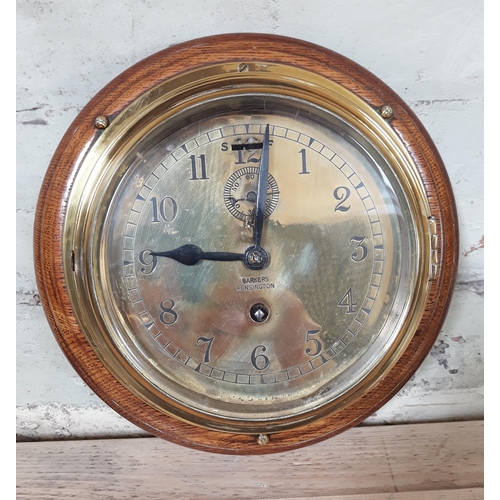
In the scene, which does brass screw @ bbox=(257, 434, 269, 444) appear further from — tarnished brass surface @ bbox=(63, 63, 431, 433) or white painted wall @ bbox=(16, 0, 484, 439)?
white painted wall @ bbox=(16, 0, 484, 439)

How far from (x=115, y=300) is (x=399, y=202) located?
34 cm

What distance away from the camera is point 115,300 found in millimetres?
569

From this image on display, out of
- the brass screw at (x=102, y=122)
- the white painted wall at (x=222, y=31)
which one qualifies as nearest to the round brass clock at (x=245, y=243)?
the brass screw at (x=102, y=122)

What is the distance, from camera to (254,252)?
1.87 ft

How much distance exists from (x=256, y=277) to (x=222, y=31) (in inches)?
13.0

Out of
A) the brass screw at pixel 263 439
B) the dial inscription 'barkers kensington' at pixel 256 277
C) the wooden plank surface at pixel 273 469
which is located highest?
the dial inscription 'barkers kensington' at pixel 256 277

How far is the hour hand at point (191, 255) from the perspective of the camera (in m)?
0.57

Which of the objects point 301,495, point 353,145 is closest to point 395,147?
point 353,145

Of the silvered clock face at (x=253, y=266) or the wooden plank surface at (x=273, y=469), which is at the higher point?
the silvered clock face at (x=253, y=266)

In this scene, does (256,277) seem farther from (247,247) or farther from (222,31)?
(222,31)

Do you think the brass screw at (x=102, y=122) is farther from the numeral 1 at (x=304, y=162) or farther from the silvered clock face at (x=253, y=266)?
the numeral 1 at (x=304, y=162)

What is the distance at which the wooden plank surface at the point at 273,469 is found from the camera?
0.60m

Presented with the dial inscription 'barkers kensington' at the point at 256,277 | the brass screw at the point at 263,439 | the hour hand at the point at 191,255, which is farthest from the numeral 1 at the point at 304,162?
the brass screw at the point at 263,439

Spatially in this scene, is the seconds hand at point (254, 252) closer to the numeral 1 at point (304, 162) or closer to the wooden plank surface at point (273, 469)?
the numeral 1 at point (304, 162)
